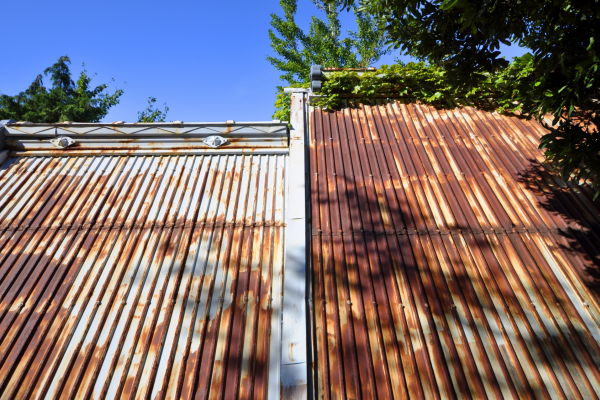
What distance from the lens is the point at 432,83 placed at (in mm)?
6902

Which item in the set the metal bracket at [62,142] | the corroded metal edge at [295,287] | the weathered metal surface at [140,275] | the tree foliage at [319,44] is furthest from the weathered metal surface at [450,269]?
the tree foliage at [319,44]

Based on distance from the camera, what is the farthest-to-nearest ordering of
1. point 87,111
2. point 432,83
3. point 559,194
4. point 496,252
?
point 87,111
point 432,83
point 559,194
point 496,252

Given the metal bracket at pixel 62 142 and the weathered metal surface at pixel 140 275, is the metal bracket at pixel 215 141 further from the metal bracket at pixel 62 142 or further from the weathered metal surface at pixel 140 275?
the metal bracket at pixel 62 142

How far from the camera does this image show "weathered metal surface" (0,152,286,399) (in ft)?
10.4

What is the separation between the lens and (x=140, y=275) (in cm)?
400

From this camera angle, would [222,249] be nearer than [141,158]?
Yes

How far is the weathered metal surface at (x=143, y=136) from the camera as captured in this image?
5.92 m

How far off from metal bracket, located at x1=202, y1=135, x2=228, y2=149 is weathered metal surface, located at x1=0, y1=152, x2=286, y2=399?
313 mm

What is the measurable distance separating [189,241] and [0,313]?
2281 mm

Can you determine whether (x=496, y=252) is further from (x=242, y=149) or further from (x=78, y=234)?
(x=78, y=234)

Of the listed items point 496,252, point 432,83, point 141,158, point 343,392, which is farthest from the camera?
point 432,83

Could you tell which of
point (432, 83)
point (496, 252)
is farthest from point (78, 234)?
point (432, 83)

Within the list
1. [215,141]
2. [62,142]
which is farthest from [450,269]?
[62,142]

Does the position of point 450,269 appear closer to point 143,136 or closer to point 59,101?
point 143,136
